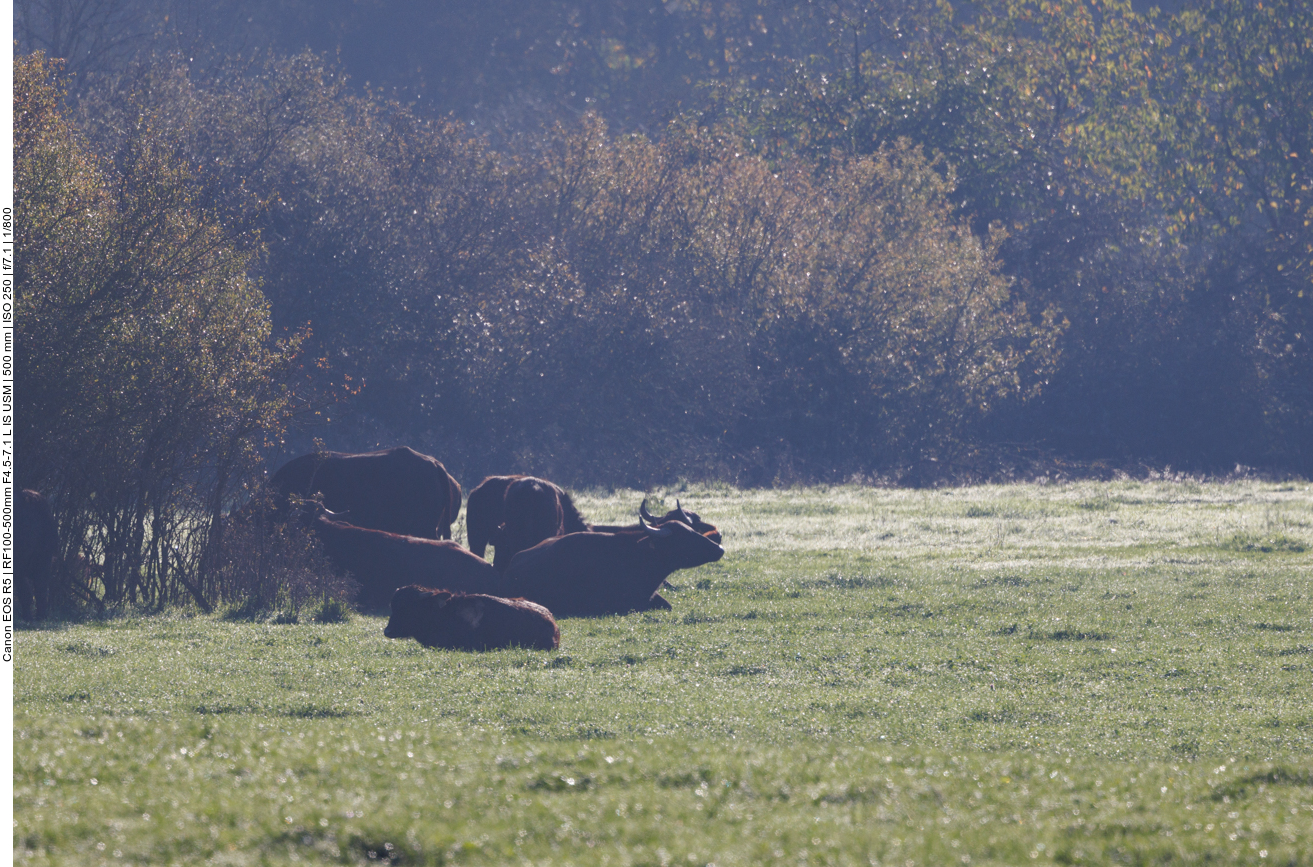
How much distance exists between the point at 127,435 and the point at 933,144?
127ft

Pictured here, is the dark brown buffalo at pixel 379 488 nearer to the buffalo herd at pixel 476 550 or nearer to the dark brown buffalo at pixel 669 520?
the buffalo herd at pixel 476 550

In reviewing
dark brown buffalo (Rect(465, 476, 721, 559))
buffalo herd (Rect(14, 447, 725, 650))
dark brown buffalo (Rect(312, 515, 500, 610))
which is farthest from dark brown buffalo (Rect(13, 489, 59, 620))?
dark brown buffalo (Rect(465, 476, 721, 559))

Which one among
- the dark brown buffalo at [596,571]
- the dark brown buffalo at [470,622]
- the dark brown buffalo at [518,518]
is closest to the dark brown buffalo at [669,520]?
the dark brown buffalo at [518,518]

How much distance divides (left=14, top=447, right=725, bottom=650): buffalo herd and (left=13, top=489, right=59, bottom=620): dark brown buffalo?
1 centimetres

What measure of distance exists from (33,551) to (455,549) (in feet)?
16.6

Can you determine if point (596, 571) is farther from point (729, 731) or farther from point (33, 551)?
point (729, 731)

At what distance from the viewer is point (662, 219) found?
42438 mm

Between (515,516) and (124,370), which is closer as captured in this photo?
(124,370)

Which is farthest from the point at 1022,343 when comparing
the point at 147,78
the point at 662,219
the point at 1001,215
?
the point at 147,78

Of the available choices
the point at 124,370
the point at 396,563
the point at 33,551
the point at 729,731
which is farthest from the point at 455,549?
the point at 729,731

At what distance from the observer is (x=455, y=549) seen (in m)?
17.6

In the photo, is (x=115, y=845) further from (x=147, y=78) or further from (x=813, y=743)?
(x=147, y=78)

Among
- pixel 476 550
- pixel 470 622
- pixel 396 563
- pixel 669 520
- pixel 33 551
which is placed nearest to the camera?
pixel 470 622

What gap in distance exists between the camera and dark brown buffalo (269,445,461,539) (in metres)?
20.3
